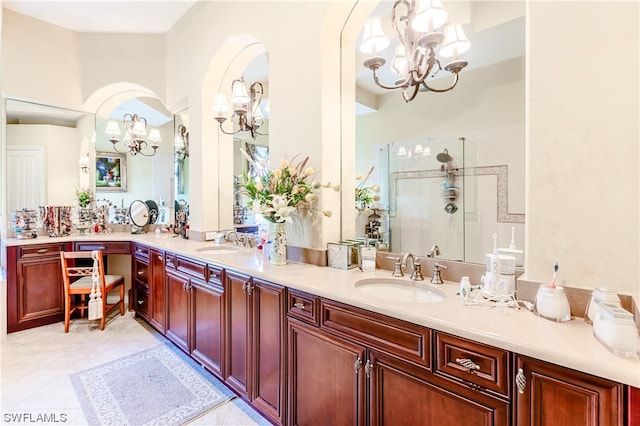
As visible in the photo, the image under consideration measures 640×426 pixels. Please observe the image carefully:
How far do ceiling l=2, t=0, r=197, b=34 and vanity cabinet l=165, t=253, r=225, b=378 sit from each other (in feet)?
8.87

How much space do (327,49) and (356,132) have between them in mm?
606

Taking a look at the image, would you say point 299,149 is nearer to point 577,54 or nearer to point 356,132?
point 356,132

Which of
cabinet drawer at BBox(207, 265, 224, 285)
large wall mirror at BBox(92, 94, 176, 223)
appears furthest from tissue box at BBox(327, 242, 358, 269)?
large wall mirror at BBox(92, 94, 176, 223)

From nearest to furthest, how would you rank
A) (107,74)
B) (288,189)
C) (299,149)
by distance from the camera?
(288,189) < (299,149) < (107,74)

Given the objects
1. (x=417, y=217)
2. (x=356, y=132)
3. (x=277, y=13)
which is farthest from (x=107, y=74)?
(x=417, y=217)

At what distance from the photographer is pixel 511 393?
1011 mm

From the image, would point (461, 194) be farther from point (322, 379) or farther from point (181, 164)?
point (181, 164)

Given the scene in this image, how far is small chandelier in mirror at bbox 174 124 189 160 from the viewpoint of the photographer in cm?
387

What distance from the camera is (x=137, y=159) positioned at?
4.23m

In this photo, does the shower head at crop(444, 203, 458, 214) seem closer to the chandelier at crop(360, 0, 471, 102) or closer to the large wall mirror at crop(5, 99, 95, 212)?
the chandelier at crop(360, 0, 471, 102)

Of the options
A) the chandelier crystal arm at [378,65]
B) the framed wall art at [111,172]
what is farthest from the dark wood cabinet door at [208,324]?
the framed wall art at [111,172]

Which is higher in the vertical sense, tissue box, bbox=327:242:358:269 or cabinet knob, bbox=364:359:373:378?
tissue box, bbox=327:242:358:269

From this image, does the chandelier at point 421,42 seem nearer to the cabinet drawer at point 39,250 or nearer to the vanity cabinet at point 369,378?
the vanity cabinet at point 369,378

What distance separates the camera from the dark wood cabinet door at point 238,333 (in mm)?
2012
